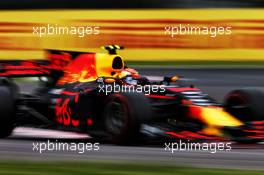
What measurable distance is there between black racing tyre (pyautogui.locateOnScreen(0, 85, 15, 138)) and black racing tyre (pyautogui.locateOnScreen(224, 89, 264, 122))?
8.40 ft

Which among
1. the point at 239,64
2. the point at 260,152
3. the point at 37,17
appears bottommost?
the point at 260,152

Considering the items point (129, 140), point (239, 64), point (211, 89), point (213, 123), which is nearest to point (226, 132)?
point (213, 123)

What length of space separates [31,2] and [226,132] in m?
10.1

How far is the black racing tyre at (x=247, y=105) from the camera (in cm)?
940

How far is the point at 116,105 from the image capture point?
8.88 meters

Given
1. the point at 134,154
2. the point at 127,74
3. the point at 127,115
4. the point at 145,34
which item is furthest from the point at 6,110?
the point at 145,34

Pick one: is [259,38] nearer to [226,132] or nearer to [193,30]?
[193,30]

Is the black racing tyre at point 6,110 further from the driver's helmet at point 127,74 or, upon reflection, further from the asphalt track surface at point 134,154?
the driver's helmet at point 127,74

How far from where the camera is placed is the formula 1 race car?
28.6ft

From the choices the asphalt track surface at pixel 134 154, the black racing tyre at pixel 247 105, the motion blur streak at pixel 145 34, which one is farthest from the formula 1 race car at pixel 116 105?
the motion blur streak at pixel 145 34

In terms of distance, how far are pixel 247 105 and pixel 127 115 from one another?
5.59ft

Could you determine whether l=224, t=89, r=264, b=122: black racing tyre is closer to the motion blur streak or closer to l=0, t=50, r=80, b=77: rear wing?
l=0, t=50, r=80, b=77: rear wing

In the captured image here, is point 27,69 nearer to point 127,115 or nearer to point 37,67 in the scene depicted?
point 37,67

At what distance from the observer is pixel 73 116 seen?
31.2 feet
